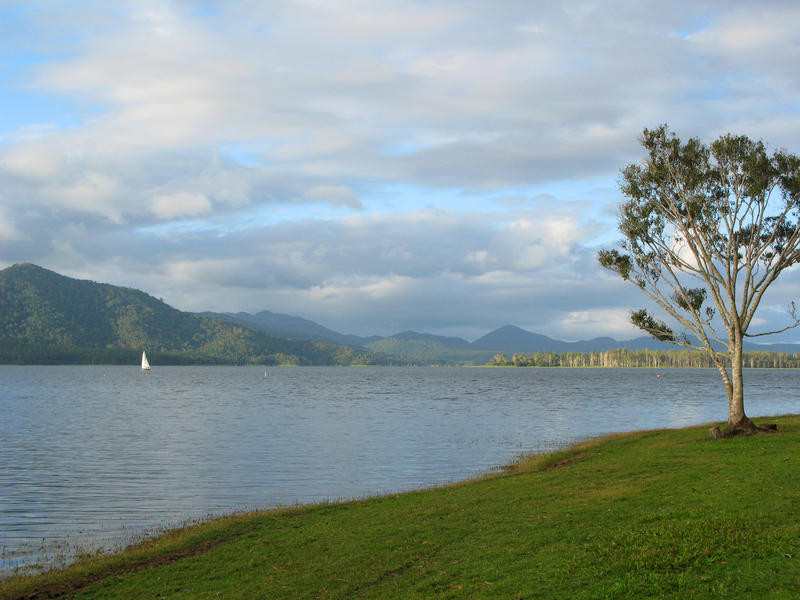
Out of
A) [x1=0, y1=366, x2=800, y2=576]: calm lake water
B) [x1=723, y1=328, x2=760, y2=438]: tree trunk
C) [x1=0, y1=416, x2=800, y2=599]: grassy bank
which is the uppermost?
[x1=723, y1=328, x2=760, y2=438]: tree trunk

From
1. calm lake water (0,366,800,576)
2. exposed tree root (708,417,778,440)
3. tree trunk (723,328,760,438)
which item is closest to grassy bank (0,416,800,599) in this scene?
calm lake water (0,366,800,576)

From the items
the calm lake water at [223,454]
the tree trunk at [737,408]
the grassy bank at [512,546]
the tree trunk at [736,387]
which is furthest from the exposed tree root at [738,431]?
the calm lake water at [223,454]

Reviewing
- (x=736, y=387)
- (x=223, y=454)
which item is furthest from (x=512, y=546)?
(x=223, y=454)

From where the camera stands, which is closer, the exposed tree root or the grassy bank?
the grassy bank

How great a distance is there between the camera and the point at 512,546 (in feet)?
54.1

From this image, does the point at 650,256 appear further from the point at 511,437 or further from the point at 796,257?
the point at 511,437

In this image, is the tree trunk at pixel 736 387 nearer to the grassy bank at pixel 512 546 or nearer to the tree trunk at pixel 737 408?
the tree trunk at pixel 737 408

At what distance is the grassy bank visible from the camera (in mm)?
12984

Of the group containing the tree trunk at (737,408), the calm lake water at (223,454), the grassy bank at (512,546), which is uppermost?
the tree trunk at (737,408)

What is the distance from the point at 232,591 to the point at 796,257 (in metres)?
35.4

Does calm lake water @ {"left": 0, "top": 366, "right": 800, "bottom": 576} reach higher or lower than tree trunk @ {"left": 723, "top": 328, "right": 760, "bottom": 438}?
lower

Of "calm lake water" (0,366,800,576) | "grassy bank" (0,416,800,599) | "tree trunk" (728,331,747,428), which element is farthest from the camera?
"tree trunk" (728,331,747,428)

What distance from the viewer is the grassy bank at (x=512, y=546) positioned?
13.0 metres

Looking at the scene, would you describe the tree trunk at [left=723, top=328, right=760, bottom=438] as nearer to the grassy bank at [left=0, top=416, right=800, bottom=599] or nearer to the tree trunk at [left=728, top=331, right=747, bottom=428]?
the tree trunk at [left=728, top=331, right=747, bottom=428]
